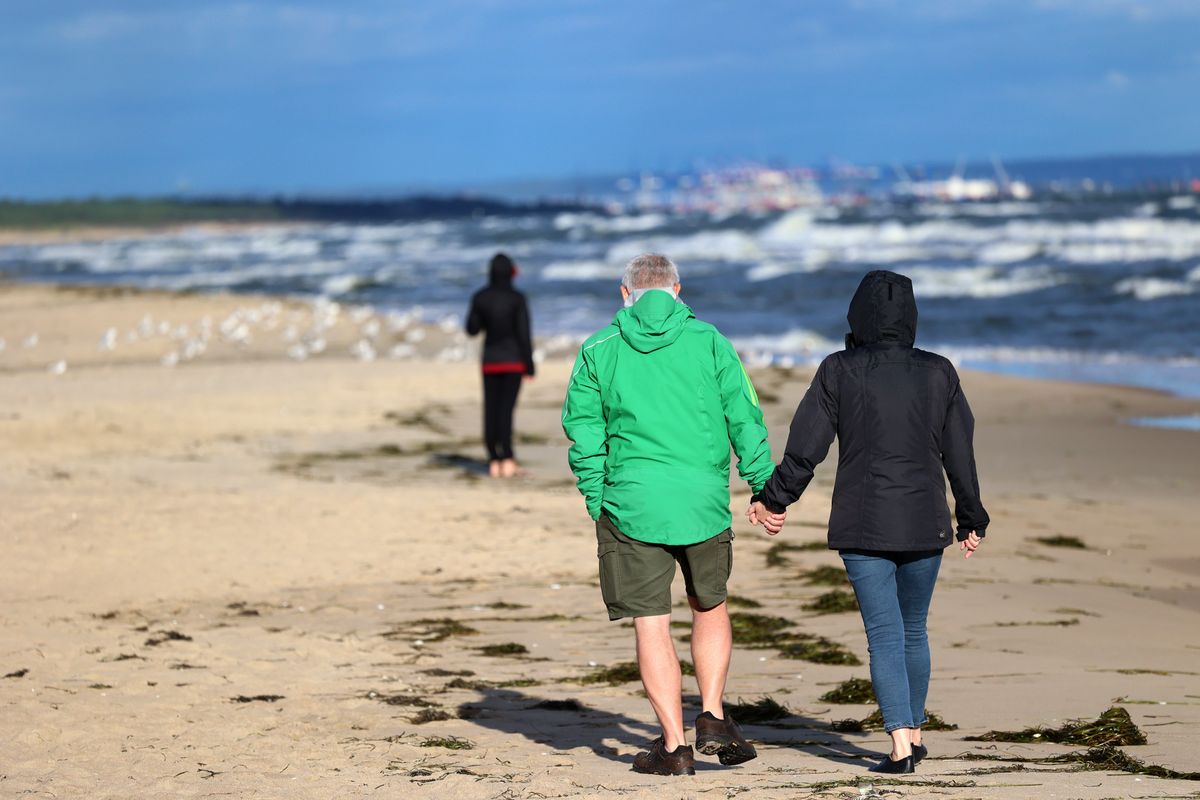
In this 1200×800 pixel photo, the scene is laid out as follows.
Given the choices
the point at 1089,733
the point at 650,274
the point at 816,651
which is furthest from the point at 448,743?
the point at 1089,733

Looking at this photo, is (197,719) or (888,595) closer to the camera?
(888,595)

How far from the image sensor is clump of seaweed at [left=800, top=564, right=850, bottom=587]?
26.3 feet

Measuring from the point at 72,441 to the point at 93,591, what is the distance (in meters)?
5.90

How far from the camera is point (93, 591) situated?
313 inches

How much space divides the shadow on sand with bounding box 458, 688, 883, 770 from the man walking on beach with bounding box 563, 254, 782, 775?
43cm

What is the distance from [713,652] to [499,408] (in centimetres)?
704

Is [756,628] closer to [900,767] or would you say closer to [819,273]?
[900,767]

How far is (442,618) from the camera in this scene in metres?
7.51

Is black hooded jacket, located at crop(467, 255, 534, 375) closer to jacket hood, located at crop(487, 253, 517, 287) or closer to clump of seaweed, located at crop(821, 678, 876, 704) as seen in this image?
jacket hood, located at crop(487, 253, 517, 287)

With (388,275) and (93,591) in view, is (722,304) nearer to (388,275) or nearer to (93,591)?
(388,275)

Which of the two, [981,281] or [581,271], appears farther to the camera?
[581,271]

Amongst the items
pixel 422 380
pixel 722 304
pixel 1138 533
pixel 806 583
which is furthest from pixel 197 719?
pixel 722 304

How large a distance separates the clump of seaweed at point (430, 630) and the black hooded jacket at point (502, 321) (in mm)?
4398

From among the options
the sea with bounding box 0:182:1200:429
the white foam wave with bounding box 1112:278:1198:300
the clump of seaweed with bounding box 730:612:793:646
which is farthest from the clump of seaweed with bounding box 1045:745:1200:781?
the white foam wave with bounding box 1112:278:1198:300
